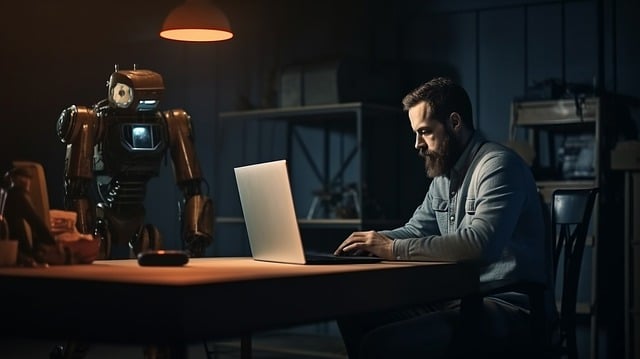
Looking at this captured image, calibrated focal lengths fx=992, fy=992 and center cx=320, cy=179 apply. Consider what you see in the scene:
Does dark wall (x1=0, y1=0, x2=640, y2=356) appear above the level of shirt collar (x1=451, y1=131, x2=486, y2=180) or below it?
above

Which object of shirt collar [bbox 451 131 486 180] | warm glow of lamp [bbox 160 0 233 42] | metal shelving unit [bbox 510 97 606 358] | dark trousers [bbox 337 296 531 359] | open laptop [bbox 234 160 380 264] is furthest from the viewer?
metal shelving unit [bbox 510 97 606 358]

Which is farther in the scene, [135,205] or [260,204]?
[135,205]

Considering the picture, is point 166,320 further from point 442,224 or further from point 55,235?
point 442,224

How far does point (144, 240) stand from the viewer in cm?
374

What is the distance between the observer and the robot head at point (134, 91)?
147 inches

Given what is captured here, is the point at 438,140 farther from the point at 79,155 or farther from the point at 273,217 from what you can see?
the point at 79,155

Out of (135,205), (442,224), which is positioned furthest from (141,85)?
(442,224)

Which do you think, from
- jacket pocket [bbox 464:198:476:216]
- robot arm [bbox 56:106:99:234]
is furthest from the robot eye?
jacket pocket [bbox 464:198:476:216]

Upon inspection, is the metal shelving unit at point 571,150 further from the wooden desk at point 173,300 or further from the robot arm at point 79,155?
the wooden desk at point 173,300

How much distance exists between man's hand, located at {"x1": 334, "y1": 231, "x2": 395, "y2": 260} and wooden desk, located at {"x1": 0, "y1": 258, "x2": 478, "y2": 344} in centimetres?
42

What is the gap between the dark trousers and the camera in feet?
8.27

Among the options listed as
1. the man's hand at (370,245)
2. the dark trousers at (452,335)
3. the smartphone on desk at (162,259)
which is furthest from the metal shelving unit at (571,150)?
the smartphone on desk at (162,259)

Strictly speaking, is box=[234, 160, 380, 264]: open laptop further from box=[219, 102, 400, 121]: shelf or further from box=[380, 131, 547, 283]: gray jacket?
box=[219, 102, 400, 121]: shelf

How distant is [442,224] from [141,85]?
137 cm
